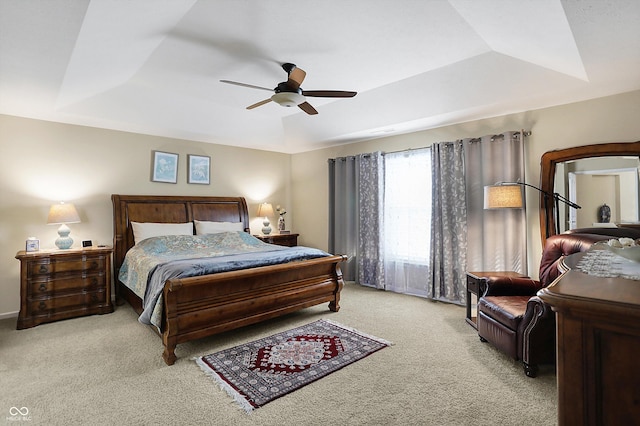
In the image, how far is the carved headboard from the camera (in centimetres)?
439

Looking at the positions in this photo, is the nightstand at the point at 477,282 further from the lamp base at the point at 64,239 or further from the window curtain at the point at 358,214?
the lamp base at the point at 64,239

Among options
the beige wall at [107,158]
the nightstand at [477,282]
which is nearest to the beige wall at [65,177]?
the beige wall at [107,158]

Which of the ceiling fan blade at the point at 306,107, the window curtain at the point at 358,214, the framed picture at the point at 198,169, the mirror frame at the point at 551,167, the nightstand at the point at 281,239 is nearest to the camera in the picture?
the mirror frame at the point at 551,167

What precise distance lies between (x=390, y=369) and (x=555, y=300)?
1.93m

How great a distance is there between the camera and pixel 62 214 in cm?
381

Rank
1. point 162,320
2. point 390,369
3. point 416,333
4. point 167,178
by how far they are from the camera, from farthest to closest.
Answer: point 167,178 → point 416,333 → point 162,320 → point 390,369

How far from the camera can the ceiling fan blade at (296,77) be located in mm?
2780

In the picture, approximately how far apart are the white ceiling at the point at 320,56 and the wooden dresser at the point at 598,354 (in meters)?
2.13

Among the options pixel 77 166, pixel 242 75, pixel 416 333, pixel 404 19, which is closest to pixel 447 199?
pixel 416 333

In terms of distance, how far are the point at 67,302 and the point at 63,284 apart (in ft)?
0.71

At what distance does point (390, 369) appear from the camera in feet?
8.27

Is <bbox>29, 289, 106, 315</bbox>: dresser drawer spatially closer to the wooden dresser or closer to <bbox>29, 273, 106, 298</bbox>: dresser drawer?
<bbox>29, 273, 106, 298</bbox>: dresser drawer

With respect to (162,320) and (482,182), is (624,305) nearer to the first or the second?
(162,320)

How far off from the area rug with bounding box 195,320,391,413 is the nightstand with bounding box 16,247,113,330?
2103 millimetres
